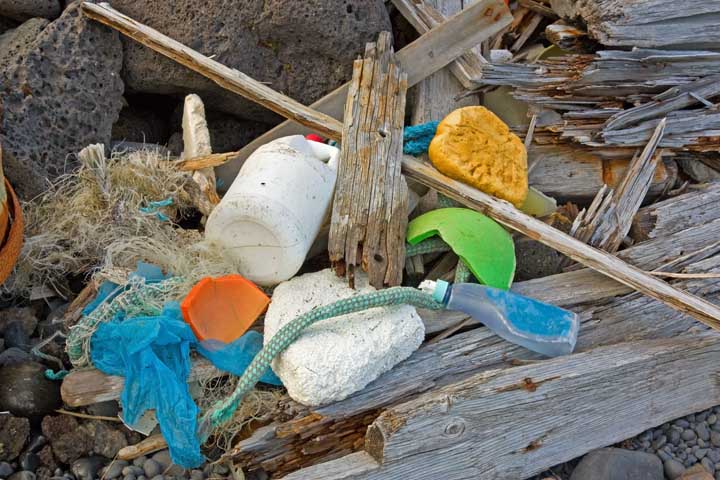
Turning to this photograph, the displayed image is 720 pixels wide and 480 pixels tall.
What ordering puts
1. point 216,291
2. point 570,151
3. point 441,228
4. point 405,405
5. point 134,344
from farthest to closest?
1. point 570,151
2. point 441,228
3. point 216,291
4. point 134,344
5. point 405,405

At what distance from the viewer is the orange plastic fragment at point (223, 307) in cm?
301

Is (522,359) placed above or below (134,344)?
below

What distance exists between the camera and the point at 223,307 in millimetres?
3084

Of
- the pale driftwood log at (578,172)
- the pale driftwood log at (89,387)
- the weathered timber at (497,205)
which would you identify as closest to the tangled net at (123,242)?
the pale driftwood log at (89,387)

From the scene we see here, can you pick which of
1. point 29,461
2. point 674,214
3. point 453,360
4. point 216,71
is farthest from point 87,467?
point 674,214

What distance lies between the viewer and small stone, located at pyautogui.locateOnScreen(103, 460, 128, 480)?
9.25 ft

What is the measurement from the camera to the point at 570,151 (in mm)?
3988

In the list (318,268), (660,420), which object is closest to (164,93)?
(318,268)

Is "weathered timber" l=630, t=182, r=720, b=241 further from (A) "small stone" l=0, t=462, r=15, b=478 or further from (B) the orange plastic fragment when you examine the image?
(A) "small stone" l=0, t=462, r=15, b=478

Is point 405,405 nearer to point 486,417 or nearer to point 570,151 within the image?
point 486,417

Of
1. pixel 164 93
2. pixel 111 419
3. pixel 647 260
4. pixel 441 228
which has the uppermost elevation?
pixel 164 93

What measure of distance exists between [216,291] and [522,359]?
4.37 ft

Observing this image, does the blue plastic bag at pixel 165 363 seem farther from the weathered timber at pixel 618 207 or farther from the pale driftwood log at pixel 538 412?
the weathered timber at pixel 618 207

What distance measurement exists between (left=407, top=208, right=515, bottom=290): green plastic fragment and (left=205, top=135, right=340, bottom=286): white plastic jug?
1.55 ft
